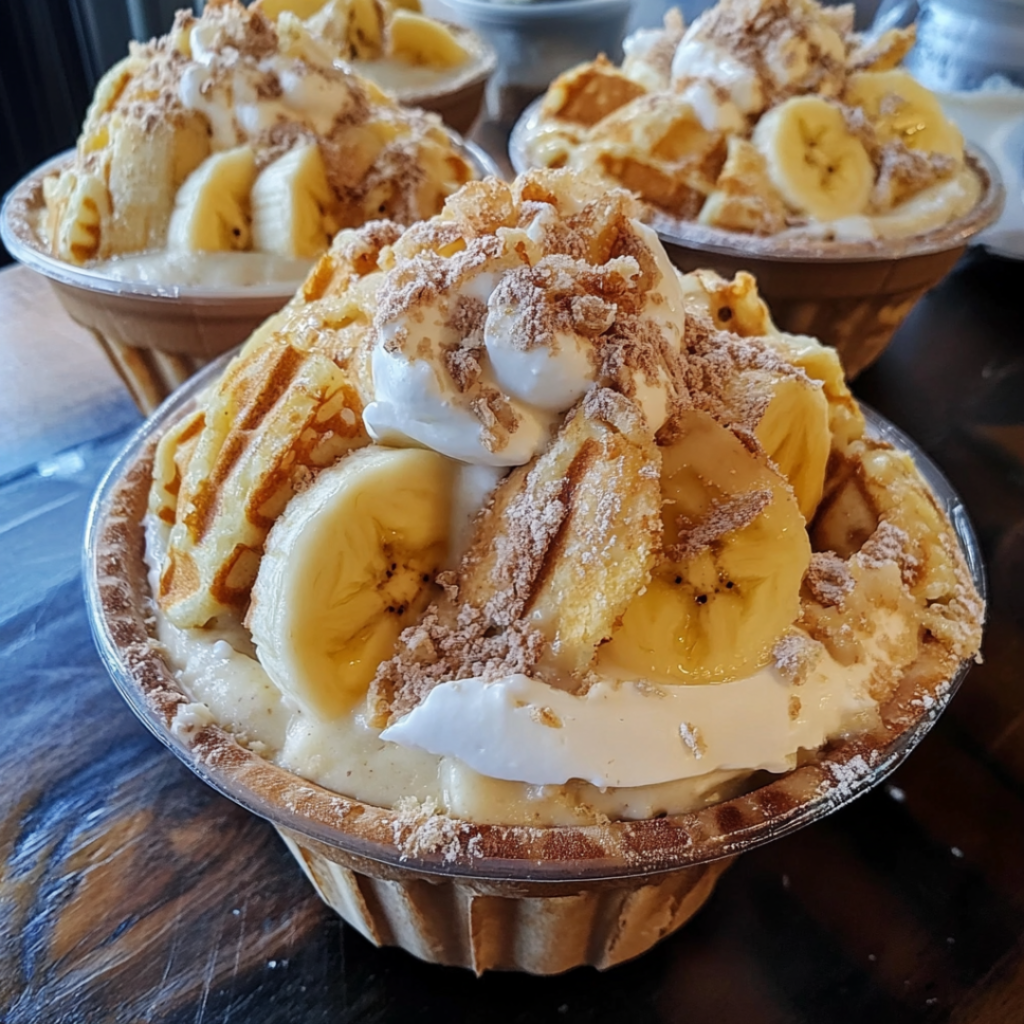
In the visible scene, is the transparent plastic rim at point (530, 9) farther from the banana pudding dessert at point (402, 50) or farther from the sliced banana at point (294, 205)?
the sliced banana at point (294, 205)

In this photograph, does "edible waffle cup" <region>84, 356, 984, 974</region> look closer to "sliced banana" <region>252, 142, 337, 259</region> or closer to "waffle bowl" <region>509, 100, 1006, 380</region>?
"sliced banana" <region>252, 142, 337, 259</region>

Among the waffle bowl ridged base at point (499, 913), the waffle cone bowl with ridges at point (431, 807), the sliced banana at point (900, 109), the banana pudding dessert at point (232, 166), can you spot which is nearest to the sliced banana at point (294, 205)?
the banana pudding dessert at point (232, 166)

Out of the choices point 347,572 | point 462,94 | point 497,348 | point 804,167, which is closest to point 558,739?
point 347,572

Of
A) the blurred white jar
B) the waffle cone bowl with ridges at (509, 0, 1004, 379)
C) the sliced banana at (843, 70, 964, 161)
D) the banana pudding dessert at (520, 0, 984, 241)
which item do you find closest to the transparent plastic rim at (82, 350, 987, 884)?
the waffle cone bowl with ridges at (509, 0, 1004, 379)

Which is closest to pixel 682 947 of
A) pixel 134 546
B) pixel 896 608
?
pixel 896 608

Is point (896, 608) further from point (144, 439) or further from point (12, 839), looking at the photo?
point (12, 839)

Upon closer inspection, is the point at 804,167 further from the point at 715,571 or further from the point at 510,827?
the point at 510,827
